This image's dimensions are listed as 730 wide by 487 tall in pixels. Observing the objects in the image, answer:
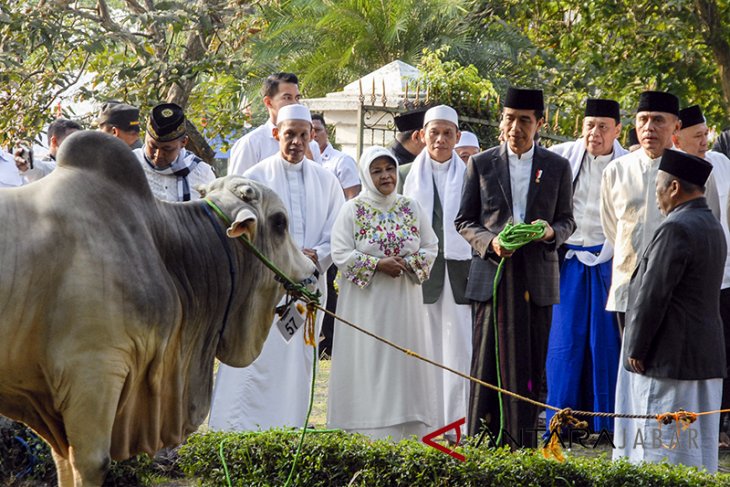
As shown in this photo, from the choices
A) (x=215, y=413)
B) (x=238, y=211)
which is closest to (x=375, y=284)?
(x=215, y=413)

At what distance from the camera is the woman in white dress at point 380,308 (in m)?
8.52

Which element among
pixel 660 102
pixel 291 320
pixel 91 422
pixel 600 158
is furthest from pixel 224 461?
pixel 600 158

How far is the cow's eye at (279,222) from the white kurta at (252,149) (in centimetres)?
417

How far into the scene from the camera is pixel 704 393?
271 inches

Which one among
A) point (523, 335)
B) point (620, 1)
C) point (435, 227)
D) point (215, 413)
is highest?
point (620, 1)

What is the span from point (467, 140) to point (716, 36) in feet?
16.3

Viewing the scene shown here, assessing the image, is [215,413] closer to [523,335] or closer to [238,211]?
[523,335]

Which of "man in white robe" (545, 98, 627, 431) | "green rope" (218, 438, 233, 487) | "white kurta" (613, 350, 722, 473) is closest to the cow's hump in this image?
"green rope" (218, 438, 233, 487)

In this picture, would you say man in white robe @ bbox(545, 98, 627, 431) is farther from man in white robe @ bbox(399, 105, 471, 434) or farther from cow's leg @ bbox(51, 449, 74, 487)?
cow's leg @ bbox(51, 449, 74, 487)

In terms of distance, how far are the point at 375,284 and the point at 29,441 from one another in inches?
109

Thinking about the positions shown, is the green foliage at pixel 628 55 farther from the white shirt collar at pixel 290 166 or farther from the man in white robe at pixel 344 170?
the white shirt collar at pixel 290 166

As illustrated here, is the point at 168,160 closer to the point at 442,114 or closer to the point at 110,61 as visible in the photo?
the point at 442,114

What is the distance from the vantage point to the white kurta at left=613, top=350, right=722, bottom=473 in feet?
22.4

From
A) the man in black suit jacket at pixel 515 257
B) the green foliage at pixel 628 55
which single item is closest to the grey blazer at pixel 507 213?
the man in black suit jacket at pixel 515 257
